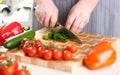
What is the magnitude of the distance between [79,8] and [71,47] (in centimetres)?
23

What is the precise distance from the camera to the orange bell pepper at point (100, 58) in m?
1.26

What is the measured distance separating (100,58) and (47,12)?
41cm

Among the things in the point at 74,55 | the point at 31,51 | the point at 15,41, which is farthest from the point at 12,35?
the point at 74,55

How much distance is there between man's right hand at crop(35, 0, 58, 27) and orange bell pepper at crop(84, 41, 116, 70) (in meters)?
0.32

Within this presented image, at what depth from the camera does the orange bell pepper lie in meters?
1.26

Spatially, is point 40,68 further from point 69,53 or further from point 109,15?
point 109,15

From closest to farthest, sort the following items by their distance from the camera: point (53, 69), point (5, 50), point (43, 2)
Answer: point (53, 69) < point (5, 50) < point (43, 2)

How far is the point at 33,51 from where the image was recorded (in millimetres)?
1353

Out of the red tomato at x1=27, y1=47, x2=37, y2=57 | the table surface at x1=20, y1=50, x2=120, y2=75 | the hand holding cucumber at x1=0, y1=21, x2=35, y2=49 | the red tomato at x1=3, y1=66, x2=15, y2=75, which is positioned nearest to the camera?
the red tomato at x1=3, y1=66, x2=15, y2=75

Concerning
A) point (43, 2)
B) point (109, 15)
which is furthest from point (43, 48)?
point (109, 15)

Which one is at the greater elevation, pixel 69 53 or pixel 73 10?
pixel 73 10

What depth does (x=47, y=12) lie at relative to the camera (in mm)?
1541

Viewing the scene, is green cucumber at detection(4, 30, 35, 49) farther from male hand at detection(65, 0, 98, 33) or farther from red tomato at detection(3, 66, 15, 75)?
red tomato at detection(3, 66, 15, 75)

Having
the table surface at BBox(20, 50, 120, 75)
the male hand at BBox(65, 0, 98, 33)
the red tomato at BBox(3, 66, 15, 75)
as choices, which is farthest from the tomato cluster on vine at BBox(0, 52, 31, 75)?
the male hand at BBox(65, 0, 98, 33)
